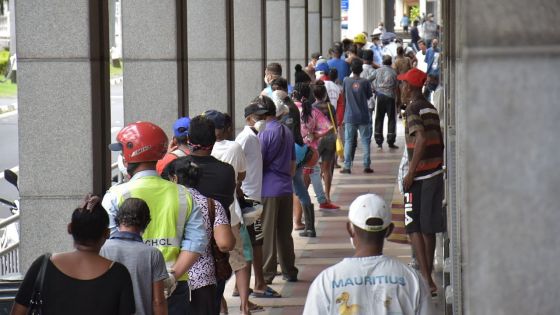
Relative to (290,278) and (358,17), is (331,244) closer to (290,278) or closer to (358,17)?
(290,278)

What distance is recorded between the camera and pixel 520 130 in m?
2.58

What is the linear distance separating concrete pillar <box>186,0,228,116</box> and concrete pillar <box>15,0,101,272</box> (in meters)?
6.03

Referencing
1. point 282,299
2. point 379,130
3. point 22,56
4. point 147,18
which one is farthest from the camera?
point 379,130

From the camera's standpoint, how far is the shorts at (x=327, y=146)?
15305mm

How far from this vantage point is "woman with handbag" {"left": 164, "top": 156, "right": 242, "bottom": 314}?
6.24 meters

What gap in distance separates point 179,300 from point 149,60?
20.8 ft

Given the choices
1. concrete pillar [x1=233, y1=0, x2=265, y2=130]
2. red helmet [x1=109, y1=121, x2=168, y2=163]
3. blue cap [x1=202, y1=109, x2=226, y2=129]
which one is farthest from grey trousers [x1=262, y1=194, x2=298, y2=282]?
concrete pillar [x1=233, y1=0, x2=265, y2=130]

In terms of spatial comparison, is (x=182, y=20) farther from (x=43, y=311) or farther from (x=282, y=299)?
(x=43, y=311)

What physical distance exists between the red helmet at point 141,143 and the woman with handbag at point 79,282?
3.57 feet

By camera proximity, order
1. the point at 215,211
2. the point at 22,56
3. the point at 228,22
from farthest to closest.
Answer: the point at 228,22 → the point at 22,56 → the point at 215,211

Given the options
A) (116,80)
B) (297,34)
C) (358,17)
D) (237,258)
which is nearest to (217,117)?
(237,258)

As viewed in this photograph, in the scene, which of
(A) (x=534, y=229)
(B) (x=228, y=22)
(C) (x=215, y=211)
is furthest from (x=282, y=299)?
(A) (x=534, y=229)

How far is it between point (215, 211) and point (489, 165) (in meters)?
3.76

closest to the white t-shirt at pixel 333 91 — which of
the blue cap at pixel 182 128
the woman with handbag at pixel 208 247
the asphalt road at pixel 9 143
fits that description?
the asphalt road at pixel 9 143
